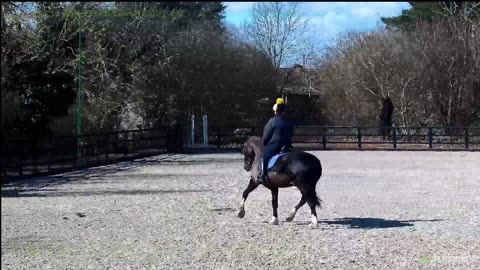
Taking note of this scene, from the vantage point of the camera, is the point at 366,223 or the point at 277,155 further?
the point at 366,223

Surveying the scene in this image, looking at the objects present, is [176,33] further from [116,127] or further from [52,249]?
[52,249]

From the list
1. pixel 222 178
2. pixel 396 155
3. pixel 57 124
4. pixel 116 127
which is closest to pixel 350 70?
pixel 396 155

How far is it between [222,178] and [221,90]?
564 inches


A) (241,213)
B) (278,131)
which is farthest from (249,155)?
(278,131)

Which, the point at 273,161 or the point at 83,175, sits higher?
the point at 273,161

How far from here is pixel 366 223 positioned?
10875 millimetres

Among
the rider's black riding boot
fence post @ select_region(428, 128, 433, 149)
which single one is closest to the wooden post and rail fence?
fence post @ select_region(428, 128, 433, 149)

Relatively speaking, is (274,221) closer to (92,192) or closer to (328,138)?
(92,192)

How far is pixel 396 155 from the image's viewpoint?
2933 cm

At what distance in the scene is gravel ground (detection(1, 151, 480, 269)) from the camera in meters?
7.94

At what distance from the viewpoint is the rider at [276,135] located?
10.5 meters

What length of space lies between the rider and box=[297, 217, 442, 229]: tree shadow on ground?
1085 mm

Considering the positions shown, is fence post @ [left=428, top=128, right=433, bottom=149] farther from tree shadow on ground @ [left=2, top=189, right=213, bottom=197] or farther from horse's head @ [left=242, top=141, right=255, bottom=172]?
horse's head @ [left=242, top=141, right=255, bottom=172]

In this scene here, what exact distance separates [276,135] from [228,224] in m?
1.49
